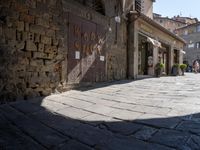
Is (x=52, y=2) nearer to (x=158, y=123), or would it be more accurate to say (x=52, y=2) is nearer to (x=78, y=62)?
(x=78, y=62)

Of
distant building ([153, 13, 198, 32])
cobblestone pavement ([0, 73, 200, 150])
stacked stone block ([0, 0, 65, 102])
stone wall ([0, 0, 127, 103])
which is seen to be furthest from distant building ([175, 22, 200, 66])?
cobblestone pavement ([0, 73, 200, 150])

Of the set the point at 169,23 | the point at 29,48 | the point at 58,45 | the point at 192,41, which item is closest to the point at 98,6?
the point at 58,45

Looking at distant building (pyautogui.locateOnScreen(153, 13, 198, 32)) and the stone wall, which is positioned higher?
distant building (pyautogui.locateOnScreen(153, 13, 198, 32))

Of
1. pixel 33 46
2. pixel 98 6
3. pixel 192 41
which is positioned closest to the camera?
pixel 33 46

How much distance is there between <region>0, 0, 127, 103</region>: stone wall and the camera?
17.3ft

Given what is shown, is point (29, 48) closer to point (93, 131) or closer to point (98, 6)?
point (93, 131)

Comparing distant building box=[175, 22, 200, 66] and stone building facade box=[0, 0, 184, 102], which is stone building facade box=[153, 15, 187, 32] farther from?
stone building facade box=[0, 0, 184, 102]

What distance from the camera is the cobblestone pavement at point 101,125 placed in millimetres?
2824

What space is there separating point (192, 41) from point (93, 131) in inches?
1596

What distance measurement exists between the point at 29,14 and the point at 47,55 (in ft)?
3.85

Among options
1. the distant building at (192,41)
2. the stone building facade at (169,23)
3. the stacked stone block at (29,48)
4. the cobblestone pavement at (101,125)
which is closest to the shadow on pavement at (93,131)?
the cobblestone pavement at (101,125)

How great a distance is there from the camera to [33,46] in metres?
5.95

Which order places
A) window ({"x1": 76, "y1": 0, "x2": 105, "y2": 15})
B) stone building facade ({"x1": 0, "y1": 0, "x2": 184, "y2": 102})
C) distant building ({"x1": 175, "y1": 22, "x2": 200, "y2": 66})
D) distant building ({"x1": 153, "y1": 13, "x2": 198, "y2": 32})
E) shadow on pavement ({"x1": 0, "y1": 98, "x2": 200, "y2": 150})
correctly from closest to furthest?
1. shadow on pavement ({"x1": 0, "y1": 98, "x2": 200, "y2": 150})
2. stone building facade ({"x1": 0, "y1": 0, "x2": 184, "y2": 102})
3. window ({"x1": 76, "y1": 0, "x2": 105, "y2": 15})
4. distant building ({"x1": 175, "y1": 22, "x2": 200, "y2": 66})
5. distant building ({"x1": 153, "y1": 13, "x2": 198, "y2": 32})

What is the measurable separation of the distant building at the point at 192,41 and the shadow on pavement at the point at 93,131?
3775 centimetres
